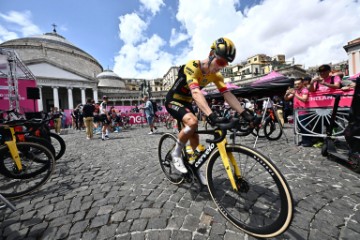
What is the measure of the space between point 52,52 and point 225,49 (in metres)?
79.8

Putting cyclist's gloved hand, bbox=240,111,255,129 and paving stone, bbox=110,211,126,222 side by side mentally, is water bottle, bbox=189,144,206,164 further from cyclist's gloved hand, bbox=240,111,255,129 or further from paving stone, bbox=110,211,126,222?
paving stone, bbox=110,211,126,222

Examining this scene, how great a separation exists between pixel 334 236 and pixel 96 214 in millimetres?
2692

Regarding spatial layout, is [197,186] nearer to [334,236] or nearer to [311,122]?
[334,236]

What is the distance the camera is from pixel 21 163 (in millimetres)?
3422

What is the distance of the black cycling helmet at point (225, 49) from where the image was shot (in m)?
2.23

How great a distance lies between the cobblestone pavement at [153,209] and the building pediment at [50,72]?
59.2 metres

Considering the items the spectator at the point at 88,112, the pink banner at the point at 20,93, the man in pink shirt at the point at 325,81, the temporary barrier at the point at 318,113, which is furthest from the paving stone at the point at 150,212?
the pink banner at the point at 20,93

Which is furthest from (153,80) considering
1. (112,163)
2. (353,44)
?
(112,163)

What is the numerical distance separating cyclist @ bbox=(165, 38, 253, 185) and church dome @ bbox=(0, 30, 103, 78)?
61458 mm

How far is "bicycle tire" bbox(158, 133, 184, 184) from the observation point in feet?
10.3

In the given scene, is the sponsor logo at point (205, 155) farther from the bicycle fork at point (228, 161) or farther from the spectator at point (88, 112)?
the spectator at point (88, 112)

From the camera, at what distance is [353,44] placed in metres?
40.4

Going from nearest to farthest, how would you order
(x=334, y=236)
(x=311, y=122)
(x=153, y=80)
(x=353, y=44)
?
(x=334, y=236)
(x=311, y=122)
(x=353, y=44)
(x=153, y=80)

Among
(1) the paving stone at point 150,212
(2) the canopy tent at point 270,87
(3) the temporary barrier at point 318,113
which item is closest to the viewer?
(1) the paving stone at point 150,212
